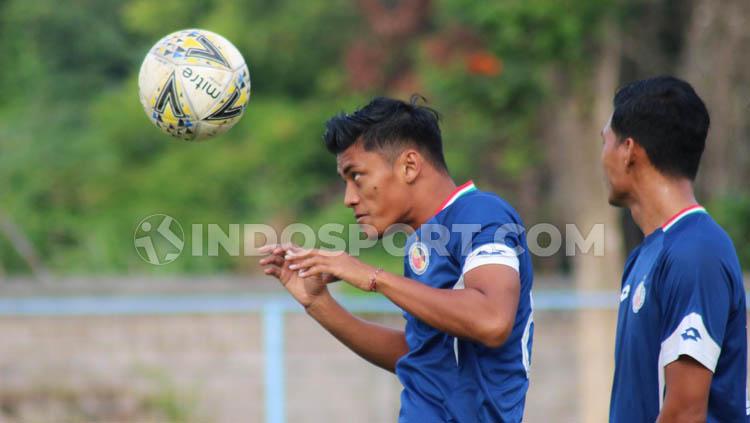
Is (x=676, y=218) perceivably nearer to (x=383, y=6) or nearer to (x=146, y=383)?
(x=146, y=383)

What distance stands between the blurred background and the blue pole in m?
0.02

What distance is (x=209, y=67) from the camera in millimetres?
4438

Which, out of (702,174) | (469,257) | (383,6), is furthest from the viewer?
(383,6)

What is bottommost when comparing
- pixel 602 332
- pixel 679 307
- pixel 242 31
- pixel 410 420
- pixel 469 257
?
pixel 410 420

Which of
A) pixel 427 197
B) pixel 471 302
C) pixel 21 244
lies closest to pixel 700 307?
pixel 471 302

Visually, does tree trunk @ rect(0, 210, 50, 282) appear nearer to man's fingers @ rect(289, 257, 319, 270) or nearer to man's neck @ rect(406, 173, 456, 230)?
man's neck @ rect(406, 173, 456, 230)

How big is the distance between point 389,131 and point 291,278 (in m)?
0.69

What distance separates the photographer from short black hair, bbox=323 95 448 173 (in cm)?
379

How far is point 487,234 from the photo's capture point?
3.47m

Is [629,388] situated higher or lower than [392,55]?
lower

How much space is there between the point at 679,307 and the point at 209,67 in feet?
7.85

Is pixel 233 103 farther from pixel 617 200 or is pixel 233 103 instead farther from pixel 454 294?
pixel 617 200

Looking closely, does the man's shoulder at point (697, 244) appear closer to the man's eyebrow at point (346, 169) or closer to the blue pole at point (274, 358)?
the man's eyebrow at point (346, 169)

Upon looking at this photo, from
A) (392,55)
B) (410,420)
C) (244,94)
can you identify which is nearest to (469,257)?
(410,420)
